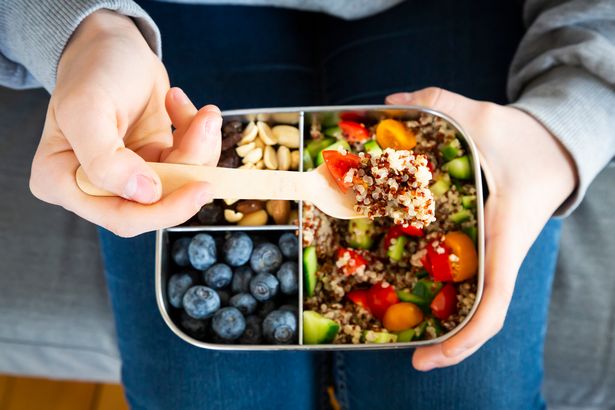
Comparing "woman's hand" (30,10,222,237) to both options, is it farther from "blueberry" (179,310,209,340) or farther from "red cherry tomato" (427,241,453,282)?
"red cherry tomato" (427,241,453,282)

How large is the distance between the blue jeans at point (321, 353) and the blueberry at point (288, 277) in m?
0.15

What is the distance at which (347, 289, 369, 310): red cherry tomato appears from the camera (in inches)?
Answer: 34.2

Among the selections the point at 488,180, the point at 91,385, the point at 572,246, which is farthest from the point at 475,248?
the point at 91,385

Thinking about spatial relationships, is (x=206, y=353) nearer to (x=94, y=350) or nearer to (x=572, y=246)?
(x=94, y=350)

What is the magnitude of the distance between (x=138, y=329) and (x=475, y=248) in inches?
23.3

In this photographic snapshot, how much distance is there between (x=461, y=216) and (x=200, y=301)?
16.6 inches

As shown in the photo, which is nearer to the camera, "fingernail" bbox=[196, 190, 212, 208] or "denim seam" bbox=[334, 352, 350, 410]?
"fingernail" bbox=[196, 190, 212, 208]

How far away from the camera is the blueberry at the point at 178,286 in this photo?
34.0 inches

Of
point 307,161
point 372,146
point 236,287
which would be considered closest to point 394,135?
point 372,146

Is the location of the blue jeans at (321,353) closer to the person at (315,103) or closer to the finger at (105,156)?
the person at (315,103)

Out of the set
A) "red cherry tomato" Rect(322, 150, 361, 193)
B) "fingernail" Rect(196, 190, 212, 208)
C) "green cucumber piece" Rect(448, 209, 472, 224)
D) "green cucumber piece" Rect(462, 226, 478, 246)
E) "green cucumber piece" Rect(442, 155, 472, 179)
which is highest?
"green cucumber piece" Rect(442, 155, 472, 179)

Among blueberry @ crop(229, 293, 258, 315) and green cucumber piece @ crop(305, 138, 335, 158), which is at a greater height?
green cucumber piece @ crop(305, 138, 335, 158)

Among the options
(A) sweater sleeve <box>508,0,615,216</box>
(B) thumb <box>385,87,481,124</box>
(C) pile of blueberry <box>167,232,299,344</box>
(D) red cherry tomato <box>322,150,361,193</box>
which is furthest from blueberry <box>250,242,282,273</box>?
(A) sweater sleeve <box>508,0,615,216</box>

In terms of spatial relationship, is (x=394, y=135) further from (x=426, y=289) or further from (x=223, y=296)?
(x=223, y=296)
